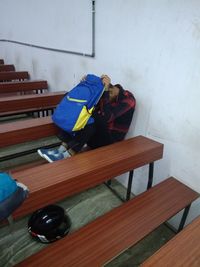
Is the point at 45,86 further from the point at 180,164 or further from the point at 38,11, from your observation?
the point at 180,164

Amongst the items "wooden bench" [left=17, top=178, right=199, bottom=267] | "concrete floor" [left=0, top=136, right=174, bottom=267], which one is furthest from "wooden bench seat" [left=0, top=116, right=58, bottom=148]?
"wooden bench" [left=17, top=178, right=199, bottom=267]

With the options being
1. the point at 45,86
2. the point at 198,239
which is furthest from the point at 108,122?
the point at 45,86

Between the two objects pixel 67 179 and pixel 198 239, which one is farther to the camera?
pixel 67 179

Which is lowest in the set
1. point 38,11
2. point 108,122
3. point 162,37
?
point 108,122

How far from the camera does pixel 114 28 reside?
1.85m

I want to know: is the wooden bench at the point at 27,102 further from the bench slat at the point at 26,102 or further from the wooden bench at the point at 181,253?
the wooden bench at the point at 181,253

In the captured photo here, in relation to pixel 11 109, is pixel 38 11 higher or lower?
higher

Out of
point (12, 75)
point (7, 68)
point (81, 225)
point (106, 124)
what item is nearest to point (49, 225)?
point (81, 225)

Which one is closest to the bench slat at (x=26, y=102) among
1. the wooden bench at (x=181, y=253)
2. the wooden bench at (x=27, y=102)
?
the wooden bench at (x=27, y=102)

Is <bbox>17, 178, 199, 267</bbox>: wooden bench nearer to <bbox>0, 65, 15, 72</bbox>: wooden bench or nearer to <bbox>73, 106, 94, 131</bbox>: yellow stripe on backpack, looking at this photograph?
<bbox>73, 106, 94, 131</bbox>: yellow stripe on backpack

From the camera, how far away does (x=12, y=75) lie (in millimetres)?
3447

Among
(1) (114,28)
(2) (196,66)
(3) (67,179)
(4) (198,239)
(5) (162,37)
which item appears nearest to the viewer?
(4) (198,239)

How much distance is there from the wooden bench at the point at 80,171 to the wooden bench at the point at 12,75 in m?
2.47

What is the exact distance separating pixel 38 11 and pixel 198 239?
317cm
